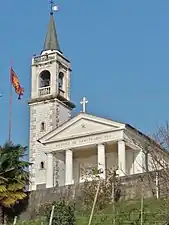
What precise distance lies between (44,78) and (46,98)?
2.61 metres

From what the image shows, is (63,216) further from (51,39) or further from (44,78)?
(51,39)

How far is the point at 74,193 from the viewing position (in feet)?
132

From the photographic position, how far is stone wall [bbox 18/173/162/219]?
1502 inches

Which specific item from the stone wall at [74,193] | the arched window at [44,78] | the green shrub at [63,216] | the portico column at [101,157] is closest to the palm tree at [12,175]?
the stone wall at [74,193]

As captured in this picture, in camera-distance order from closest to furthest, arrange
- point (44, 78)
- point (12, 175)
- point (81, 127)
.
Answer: point (12, 175)
point (81, 127)
point (44, 78)

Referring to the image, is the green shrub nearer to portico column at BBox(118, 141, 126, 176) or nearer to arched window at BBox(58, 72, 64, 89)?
portico column at BBox(118, 141, 126, 176)

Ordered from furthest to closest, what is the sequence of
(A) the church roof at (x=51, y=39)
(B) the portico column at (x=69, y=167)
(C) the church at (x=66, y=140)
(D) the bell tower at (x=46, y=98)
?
(A) the church roof at (x=51, y=39), (D) the bell tower at (x=46, y=98), (B) the portico column at (x=69, y=167), (C) the church at (x=66, y=140)

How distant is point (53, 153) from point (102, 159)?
15.0 ft

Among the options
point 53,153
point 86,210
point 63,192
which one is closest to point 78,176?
point 53,153

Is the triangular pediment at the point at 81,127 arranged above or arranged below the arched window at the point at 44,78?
below

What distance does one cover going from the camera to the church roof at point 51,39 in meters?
62.2

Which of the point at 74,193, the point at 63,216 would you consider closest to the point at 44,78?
the point at 74,193

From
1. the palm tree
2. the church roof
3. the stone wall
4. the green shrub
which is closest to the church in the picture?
the church roof

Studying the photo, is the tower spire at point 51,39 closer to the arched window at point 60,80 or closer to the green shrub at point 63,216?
the arched window at point 60,80
